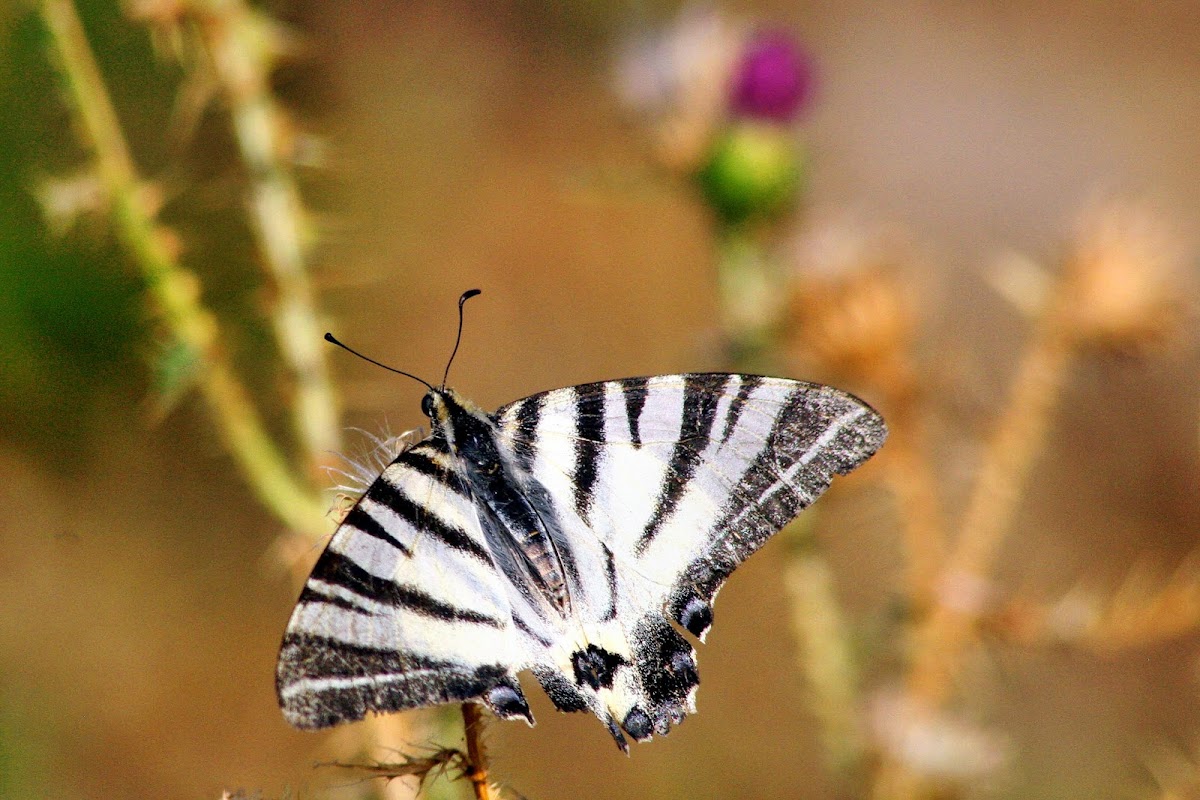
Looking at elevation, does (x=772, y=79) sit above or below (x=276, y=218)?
above

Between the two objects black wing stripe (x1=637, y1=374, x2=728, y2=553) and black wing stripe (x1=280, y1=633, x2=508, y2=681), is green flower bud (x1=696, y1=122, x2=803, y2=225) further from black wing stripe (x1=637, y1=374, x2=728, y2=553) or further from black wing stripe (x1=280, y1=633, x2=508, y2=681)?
black wing stripe (x1=280, y1=633, x2=508, y2=681)

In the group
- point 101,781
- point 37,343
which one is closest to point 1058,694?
point 101,781

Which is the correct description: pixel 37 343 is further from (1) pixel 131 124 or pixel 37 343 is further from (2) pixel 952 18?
(2) pixel 952 18

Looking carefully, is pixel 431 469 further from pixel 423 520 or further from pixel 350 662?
pixel 350 662

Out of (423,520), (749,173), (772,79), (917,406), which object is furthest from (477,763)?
(772,79)

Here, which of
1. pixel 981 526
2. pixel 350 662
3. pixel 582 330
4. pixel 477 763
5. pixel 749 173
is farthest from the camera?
pixel 582 330

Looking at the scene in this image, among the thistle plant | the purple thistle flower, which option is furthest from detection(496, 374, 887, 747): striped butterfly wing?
the purple thistle flower

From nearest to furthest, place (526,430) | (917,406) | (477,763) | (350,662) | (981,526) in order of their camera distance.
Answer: (477,763), (350,662), (526,430), (981,526), (917,406)
